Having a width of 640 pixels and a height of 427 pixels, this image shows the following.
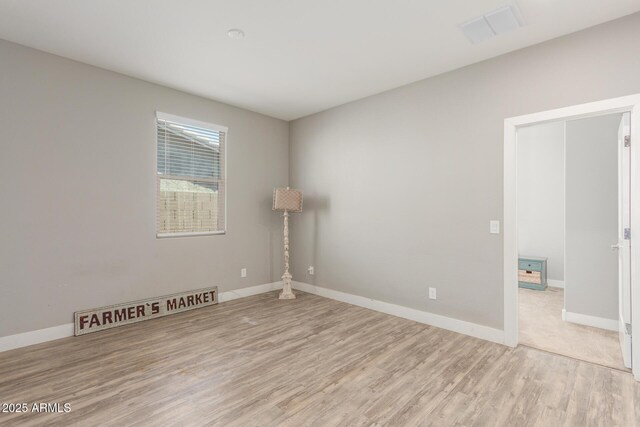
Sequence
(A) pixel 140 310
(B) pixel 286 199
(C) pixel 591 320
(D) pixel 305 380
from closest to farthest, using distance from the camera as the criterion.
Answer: (D) pixel 305 380, (C) pixel 591 320, (A) pixel 140 310, (B) pixel 286 199

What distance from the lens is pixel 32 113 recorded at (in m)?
2.89

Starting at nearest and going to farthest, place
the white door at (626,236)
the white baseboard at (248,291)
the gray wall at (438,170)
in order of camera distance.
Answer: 1. the white door at (626,236)
2. the gray wall at (438,170)
3. the white baseboard at (248,291)

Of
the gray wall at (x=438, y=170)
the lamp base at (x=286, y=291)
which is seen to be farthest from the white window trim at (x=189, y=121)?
the lamp base at (x=286, y=291)

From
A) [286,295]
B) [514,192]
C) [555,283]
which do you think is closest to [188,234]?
[286,295]

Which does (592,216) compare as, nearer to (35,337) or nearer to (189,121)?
(189,121)

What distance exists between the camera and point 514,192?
2889 millimetres

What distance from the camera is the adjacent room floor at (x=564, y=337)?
266cm

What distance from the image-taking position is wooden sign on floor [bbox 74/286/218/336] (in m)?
3.15

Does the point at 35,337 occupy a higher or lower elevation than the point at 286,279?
lower

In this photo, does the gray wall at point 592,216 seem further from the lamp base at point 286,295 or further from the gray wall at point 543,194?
the lamp base at point 286,295

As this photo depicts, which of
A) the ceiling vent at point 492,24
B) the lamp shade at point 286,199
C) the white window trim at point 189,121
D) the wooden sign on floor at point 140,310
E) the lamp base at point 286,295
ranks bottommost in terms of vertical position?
the lamp base at point 286,295

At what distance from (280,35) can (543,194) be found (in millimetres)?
5230

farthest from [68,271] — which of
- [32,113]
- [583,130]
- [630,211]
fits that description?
[583,130]

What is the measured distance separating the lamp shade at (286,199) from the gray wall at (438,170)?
0.36 metres
